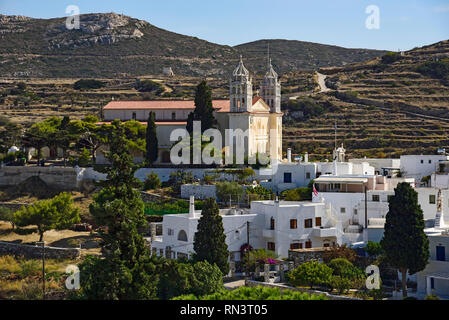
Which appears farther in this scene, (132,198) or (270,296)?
(132,198)

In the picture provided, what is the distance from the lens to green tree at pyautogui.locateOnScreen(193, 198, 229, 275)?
41.7 meters

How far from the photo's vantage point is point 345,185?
5294cm

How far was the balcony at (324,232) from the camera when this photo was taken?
4666cm

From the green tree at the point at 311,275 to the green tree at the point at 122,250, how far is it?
7499 millimetres

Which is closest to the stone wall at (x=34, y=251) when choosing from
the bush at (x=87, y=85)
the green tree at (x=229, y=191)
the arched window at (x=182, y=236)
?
the arched window at (x=182, y=236)

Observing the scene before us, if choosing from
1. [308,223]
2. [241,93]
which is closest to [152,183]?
[241,93]

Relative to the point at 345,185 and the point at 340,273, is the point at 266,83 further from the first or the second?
the point at 340,273

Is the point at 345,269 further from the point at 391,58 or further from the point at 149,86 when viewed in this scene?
the point at 391,58

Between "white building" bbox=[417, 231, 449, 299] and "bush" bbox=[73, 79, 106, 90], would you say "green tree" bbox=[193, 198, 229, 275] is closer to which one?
"white building" bbox=[417, 231, 449, 299]

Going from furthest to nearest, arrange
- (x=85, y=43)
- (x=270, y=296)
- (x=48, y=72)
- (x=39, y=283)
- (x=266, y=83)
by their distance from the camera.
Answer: (x=85, y=43), (x=48, y=72), (x=266, y=83), (x=39, y=283), (x=270, y=296)

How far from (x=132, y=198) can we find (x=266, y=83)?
3568cm

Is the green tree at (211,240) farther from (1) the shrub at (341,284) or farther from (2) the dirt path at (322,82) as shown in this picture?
(2) the dirt path at (322,82)

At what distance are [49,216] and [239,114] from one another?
19.2 meters
